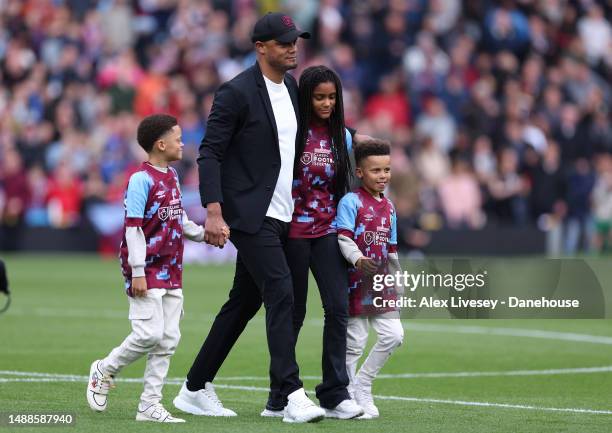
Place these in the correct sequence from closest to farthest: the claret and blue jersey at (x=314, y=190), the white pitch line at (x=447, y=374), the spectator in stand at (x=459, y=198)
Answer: the claret and blue jersey at (x=314, y=190), the white pitch line at (x=447, y=374), the spectator in stand at (x=459, y=198)

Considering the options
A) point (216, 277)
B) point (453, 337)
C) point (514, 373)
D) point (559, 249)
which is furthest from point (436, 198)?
point (514, 373)

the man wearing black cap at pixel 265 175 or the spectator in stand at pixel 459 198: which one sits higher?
the man wearing black cap at pixel 265 175

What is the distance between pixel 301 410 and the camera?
28.4 ft

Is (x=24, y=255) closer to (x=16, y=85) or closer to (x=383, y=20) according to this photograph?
(x=16, y=85)

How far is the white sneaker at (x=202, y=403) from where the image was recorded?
915 centimetres

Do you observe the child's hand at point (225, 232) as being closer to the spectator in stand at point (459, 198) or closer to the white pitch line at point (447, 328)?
the white pitch line at point (447, 328)

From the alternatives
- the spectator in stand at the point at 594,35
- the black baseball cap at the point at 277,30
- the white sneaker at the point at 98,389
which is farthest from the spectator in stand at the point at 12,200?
the black baseball cap at the point at 277,30

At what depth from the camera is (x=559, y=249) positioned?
27156mm

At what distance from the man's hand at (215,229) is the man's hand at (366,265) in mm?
877

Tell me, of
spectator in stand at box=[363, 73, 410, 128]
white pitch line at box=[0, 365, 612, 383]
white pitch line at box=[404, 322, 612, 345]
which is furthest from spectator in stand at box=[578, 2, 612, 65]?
white pitch line at box=[0, 365, 612, 383]

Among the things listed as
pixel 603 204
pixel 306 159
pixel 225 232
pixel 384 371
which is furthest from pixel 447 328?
pixel 603 204

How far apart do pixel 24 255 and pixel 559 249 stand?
9.89 meters

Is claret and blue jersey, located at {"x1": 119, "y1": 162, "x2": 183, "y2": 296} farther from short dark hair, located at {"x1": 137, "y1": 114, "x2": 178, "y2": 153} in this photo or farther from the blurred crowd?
the blurred crowd

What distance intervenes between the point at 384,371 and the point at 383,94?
641 inches
